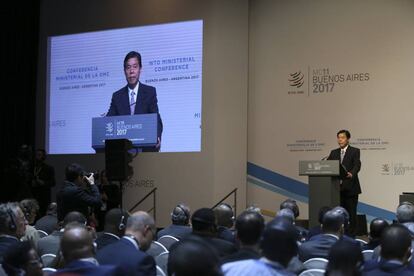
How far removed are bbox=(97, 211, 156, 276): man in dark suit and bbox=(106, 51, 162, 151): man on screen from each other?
25.9 ft

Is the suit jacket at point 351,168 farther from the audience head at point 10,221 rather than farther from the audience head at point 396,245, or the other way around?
the audience head at point 396,245

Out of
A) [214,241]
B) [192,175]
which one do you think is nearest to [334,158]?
[192,175]

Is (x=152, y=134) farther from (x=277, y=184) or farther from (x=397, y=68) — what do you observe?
(x=397, y=68)

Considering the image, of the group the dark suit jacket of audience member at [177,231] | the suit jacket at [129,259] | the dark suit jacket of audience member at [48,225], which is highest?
the suit jacket at [129,259]

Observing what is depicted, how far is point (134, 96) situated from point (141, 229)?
8.27m

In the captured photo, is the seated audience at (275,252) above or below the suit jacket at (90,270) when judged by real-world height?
above

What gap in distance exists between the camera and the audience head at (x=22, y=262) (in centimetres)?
304

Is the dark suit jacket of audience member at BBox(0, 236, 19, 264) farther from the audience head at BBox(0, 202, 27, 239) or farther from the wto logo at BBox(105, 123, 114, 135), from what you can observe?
the wto logo at BBox(105, 123, 114, 135)

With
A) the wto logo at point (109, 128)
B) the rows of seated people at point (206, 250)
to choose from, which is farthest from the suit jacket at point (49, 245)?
the wto logo at point (109, 128)

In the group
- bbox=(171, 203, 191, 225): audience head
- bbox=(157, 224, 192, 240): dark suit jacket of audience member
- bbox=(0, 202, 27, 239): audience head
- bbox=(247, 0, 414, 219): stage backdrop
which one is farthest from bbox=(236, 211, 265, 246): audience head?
bbox=(247, 0, 414, 219): stage backdrop

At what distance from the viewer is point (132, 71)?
1195 centimetres

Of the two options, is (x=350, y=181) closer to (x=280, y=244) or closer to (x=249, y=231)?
(x=249, y=231)

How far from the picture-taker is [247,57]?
37.9 ft

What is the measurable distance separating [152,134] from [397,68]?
4.47m
